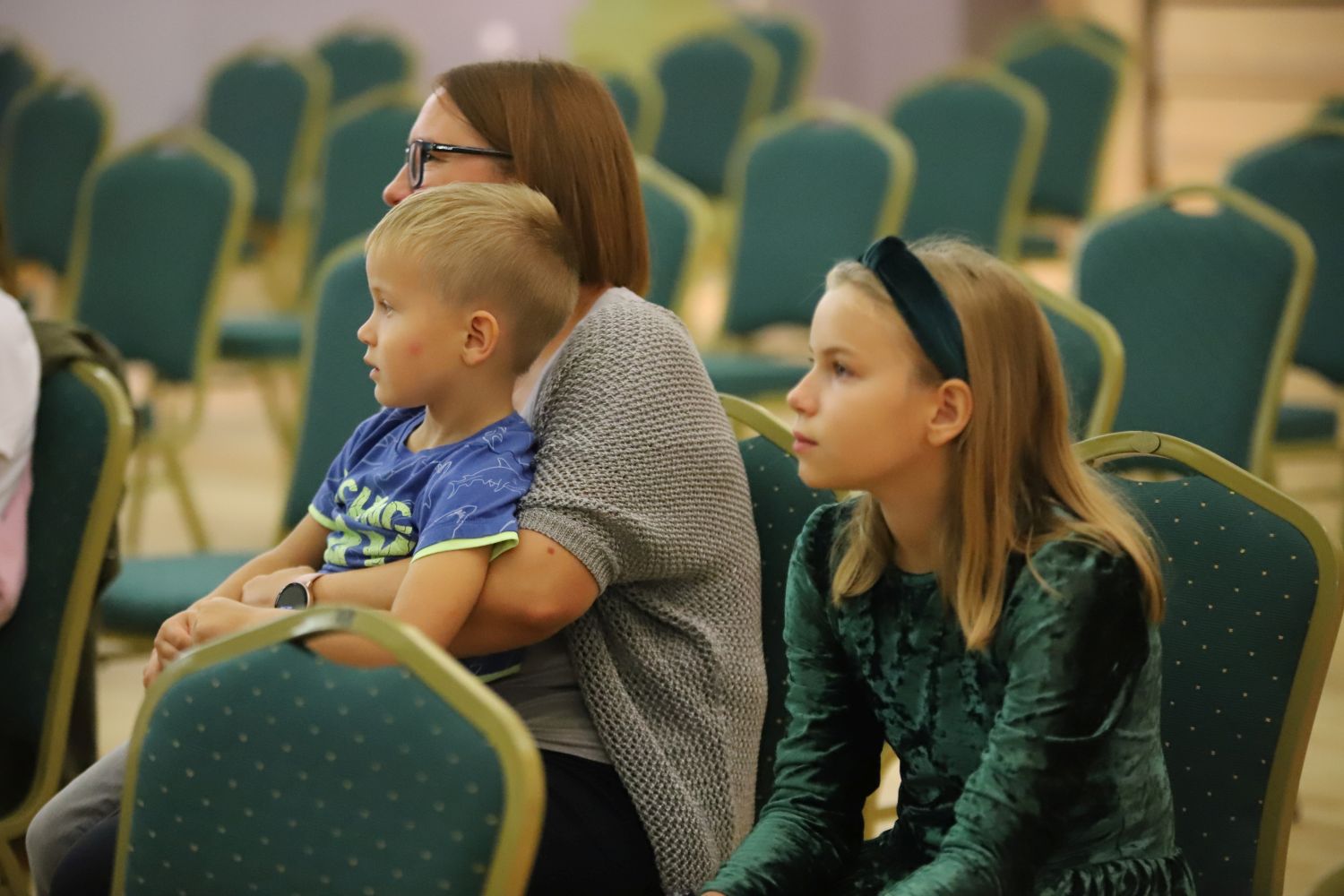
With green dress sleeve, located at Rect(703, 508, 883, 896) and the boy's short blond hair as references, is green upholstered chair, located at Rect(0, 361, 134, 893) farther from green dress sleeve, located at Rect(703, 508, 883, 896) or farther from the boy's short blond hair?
green dress sleeve, located at Rect(703, 508, 883, 896)

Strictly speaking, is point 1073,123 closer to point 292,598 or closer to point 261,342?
point 261,342

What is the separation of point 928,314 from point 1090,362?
1.21 m

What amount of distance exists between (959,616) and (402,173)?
2.62 feet

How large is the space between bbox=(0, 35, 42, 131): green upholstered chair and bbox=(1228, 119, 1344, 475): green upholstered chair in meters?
5.17

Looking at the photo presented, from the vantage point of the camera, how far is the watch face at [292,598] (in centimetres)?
173

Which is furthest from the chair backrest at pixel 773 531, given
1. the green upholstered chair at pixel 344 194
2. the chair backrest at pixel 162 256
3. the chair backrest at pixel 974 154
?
the chair backrest at pixel 974 154

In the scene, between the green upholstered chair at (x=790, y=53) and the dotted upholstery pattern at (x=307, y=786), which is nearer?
the dotted upholstery pattern at (x=307, y=786)

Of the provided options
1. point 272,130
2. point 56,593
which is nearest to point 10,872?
point 56,593

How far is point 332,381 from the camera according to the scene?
2811mm

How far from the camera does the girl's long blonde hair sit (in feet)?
4.84

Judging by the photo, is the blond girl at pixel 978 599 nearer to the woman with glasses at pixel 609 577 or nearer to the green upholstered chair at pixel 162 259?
the woman with glasses at pixel 609 577

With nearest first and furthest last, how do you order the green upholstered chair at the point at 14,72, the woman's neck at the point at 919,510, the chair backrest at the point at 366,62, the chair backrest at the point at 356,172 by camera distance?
the woman's neck at the point at 919,510, the chair backrest at the point at 356,172, the green upholstered chair at the point at 14,72, the chair backrest at the point at 366,62

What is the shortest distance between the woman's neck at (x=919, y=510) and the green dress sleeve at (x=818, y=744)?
0.34ft

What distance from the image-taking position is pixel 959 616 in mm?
1489
